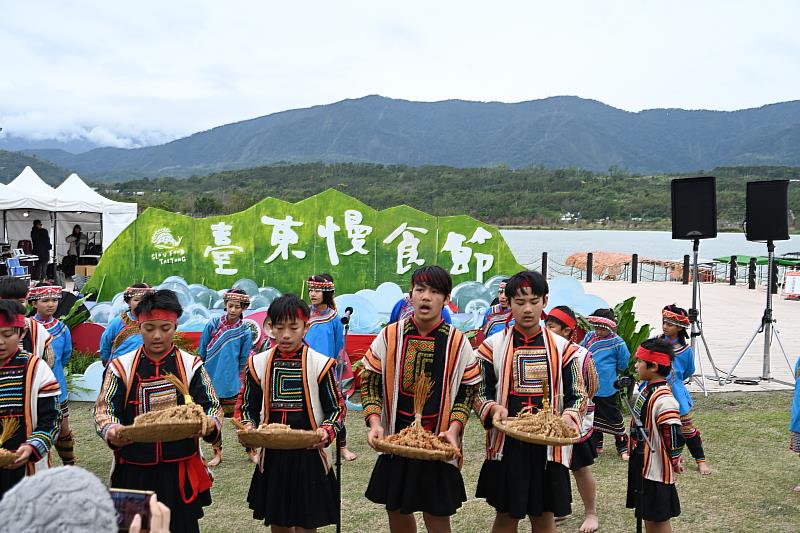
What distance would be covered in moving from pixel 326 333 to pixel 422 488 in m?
2.88

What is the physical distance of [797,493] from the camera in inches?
184

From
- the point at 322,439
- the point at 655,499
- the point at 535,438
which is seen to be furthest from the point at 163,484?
the point at 655,499

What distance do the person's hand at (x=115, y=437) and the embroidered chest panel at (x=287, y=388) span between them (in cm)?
62

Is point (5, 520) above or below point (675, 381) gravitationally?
above

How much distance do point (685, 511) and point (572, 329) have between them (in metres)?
1.34

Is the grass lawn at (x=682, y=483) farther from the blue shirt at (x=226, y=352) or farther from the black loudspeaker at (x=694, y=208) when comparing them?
the black loudspeaker at (x=694, y=208)

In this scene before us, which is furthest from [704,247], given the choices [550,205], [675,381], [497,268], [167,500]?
Result: [167,500]

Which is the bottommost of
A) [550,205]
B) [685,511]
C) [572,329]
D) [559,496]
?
[685,511]

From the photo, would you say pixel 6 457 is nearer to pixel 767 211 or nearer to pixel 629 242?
pixel 767 211

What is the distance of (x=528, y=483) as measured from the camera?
3.09 m

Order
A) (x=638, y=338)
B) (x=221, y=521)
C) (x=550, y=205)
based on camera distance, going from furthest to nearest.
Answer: (x=550, y=205) < (x=638, y=338) < (x=221, y=521)

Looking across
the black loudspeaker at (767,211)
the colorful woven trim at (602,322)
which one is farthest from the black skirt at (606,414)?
the black loudspeaker at (767,211)

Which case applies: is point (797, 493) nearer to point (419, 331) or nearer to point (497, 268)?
point (419, 331)

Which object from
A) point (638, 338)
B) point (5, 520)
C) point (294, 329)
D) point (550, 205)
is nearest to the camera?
point (5, 520)
